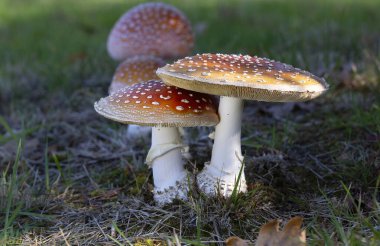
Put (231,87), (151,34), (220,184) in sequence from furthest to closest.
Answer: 1. (151,34)
2. (220,184)
3. (231,87)

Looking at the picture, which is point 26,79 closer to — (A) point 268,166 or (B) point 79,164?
(B) point 79,164

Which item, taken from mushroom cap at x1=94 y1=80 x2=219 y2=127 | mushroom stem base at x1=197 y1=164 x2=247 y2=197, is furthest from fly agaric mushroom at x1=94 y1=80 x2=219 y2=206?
mushroom stem base at x1=197 y1=164 x2=247 y2=197

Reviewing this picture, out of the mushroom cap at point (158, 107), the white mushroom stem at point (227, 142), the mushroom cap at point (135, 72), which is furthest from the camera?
the mushroom cap at point (135, 72)

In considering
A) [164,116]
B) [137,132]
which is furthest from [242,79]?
[137,132]

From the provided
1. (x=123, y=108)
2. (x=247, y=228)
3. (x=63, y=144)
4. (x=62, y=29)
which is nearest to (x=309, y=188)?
(x=247, y=228)

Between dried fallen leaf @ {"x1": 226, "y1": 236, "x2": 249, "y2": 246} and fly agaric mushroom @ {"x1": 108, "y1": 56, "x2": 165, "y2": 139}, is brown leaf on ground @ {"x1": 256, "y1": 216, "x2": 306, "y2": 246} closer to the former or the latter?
dried fallen leaf @ {"x1": 226, "y1": 236, "x2": 249, "y2": 246}

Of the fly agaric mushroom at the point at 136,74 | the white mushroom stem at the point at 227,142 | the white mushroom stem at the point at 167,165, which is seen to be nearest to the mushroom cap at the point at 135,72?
the fly agaric mushroom at the point at 136,74

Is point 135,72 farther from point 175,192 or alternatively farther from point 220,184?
point 220,184

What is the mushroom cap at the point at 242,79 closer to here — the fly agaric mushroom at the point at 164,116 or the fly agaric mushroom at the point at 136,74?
the fly agaric mushroom at the point at 164,116
